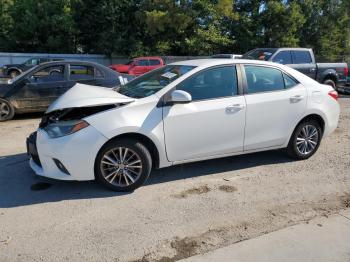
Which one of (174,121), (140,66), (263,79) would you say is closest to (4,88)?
(174,121)

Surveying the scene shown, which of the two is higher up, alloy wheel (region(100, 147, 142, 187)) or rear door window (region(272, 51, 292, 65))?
rear door window (region(272, 51, 292, 65))

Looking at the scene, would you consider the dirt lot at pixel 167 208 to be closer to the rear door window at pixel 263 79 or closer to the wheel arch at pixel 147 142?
the wheel arch at pixel 147 142

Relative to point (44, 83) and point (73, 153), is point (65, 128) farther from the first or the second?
point (44, 83)

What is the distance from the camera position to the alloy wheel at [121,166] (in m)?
4.72

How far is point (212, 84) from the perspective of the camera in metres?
5.31

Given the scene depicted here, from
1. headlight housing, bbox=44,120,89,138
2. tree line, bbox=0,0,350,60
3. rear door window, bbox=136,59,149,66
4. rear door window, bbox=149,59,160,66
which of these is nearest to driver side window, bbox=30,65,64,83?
headlight housing, bbox=44,120,89,138

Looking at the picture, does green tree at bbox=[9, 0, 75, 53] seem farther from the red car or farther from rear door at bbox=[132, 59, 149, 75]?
rear door at bbox=[132, 59, 149, 75]

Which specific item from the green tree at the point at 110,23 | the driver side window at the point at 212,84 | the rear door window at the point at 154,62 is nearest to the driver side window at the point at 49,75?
Result: the driver side window at the point at 212,84

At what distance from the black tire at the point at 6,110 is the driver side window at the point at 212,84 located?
5573mm

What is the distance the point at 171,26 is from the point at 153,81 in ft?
78.0

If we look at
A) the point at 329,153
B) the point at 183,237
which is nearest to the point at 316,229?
the point at 183,237

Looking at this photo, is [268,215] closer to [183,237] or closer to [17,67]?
[183,237]

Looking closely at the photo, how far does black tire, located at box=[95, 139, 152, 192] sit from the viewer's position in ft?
15.3

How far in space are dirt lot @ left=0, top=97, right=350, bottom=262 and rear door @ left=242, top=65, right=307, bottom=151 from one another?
49 cm
